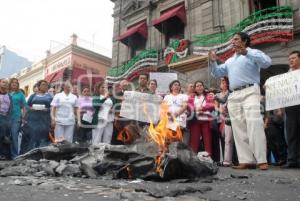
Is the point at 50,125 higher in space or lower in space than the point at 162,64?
lower

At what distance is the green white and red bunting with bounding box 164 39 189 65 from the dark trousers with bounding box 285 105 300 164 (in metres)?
9.58

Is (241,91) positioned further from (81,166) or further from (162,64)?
(162,64)

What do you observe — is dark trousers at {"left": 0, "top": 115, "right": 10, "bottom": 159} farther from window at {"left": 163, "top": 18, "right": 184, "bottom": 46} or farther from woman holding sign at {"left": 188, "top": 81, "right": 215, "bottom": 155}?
window at {"left": 163, "top": 18, "right": 184, "bottom": 46}

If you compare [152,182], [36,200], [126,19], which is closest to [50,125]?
[152,182]

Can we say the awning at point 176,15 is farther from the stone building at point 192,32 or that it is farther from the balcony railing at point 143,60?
the balcony railing at point 143,60

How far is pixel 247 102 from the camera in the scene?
5.08 metres

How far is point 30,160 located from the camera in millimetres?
4895

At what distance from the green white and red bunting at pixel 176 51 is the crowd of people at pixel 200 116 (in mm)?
7624

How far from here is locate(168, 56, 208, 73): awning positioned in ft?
42.7

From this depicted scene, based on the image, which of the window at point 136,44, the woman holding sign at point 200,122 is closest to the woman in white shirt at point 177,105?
the woman holding sign at point 200,122

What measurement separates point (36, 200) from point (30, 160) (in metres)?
2.49

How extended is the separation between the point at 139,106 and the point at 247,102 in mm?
2080

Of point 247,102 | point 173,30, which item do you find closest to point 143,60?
point 173,30

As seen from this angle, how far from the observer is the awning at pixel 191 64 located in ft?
42.7
